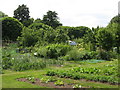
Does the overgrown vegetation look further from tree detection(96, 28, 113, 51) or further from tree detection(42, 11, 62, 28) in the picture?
tree detection(42, 11, 62, 28)

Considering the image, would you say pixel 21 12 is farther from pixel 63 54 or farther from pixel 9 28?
pixel 63 54

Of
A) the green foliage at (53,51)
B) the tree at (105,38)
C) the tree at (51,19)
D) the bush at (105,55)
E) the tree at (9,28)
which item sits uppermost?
the tree at (51,19)

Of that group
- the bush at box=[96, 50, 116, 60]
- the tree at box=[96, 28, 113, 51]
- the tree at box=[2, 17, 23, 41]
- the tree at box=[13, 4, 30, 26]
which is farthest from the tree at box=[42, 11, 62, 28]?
the bush at box=[96, 50, 116, 60]

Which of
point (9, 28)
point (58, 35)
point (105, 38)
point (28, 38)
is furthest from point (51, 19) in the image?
point (105, 38)

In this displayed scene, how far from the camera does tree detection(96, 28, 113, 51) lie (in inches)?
834

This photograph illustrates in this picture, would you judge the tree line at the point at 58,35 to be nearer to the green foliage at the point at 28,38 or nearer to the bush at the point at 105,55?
the green foliage at the point at 28,38

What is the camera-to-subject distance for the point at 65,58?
18156 millimetres

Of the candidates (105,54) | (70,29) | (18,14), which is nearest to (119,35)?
(105,54)

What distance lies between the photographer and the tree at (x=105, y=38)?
69.5 feet

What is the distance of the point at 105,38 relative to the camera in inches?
832

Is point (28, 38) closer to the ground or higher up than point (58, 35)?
closer to the ground

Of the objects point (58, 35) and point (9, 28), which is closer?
point (58, 35)

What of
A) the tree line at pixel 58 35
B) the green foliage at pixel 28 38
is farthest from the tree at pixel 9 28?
the green foliage at pixel 28 38

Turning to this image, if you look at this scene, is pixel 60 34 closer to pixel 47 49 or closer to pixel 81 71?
→ pixel 47 49
